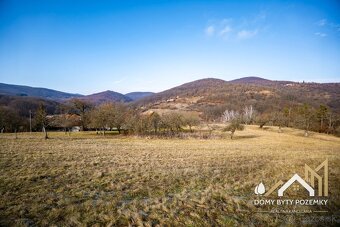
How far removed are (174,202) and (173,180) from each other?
356 cm

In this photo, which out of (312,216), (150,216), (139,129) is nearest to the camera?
(150,216)

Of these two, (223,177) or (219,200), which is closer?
(219,200)

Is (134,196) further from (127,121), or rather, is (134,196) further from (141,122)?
(127,121)

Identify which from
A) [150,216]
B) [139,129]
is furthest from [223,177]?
[139,129]

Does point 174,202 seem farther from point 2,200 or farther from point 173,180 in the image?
point 2,200

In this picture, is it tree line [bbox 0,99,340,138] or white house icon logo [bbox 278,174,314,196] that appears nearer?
white house icon logo [bbox 278,174,314,196]

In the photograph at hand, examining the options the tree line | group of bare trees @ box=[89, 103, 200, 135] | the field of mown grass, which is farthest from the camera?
group of bare trees @ box=[89, 103, 200, 135]

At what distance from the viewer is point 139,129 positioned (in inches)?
2448

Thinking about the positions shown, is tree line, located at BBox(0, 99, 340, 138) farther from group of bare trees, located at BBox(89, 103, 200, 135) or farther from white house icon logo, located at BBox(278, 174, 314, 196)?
white house icon logo, located at BBox(278, 174, 314, 196)

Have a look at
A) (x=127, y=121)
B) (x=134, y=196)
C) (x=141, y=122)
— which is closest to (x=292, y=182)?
(x=134, y=196)

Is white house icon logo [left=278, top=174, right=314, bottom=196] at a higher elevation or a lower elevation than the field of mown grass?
lower

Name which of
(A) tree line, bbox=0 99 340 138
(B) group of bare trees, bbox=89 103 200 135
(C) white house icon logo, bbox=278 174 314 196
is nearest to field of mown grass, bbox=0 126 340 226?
(C) white house icon logo, bbox=278 174 314 196

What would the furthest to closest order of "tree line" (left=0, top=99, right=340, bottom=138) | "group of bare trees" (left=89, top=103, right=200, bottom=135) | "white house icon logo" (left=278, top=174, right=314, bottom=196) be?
"group of bare trees" (left=89, top=103, right=200, bottom=135) → "tree line" (left=0, top=99, right=340, bottom=138) → "white house icon logo" (left=278, top=174, right=314, bottom=196)

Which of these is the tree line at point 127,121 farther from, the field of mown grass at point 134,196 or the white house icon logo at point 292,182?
the white house icon logo at point 292,182
